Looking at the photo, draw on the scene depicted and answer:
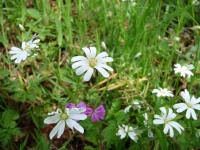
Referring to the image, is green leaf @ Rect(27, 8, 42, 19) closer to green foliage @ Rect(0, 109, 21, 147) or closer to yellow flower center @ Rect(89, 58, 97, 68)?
green foliage @ Rect(0, 109, 21, 147)

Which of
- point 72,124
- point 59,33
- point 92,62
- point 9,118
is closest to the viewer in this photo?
point 72,124

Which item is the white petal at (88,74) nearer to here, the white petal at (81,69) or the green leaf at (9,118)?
the white petal at (81,69)

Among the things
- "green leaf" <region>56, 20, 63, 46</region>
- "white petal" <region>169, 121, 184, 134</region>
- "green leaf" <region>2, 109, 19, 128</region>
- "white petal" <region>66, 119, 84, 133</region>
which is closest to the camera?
"white petal" <region>66, 119, 84, 133</region>

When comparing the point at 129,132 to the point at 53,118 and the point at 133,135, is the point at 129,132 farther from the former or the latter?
the point at 53,118

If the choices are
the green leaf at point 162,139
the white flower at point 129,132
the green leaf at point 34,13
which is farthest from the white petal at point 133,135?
the green leaf at point 34,13

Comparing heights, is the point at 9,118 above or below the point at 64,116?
below

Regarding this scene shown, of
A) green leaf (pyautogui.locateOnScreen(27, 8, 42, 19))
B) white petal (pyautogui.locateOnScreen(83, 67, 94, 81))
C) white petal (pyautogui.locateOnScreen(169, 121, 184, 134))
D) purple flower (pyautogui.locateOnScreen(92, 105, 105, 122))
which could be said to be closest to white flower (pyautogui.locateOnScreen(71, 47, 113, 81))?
white petal (pyautogui.locateOnScreen(83, 67, 94, 81))

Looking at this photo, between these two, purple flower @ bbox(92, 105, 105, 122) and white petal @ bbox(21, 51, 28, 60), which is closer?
white petal @ bbox(21, 51, 28, 60)

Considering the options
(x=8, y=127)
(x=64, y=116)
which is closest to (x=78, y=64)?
(x=64, y=116)
